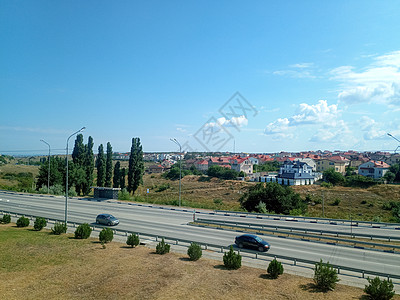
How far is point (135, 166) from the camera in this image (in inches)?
2148

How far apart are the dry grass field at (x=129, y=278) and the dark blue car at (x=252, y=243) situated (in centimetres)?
399

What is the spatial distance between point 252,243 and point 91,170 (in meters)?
47.8

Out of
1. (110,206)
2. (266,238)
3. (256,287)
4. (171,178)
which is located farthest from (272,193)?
(171,178)

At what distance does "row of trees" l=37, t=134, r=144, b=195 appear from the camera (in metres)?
55.2

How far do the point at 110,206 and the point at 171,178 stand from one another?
7278 centimetres

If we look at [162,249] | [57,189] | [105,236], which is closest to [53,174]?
[57,189]

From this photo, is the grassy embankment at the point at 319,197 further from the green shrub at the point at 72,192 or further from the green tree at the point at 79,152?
the green tree at the point at 79,152

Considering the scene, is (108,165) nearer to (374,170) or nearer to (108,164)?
(108,164)

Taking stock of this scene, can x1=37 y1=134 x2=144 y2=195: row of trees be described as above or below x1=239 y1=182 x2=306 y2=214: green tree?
above

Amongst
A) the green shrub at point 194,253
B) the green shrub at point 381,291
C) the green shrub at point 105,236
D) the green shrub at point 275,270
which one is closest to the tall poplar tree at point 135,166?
the green shrub at point 105,236

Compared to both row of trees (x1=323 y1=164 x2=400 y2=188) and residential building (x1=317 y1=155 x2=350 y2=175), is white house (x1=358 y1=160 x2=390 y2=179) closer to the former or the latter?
row of trees (x1=323 y1=164 x2=400 y2=188)

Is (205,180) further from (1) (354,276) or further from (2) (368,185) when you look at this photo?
(1) (354,276)

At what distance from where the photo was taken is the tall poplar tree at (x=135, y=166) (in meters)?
54.5

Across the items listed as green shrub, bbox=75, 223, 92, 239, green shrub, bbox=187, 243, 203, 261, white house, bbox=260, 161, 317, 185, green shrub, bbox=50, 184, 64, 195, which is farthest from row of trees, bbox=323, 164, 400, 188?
green shrub, bbox=75, 223, 92, 239
